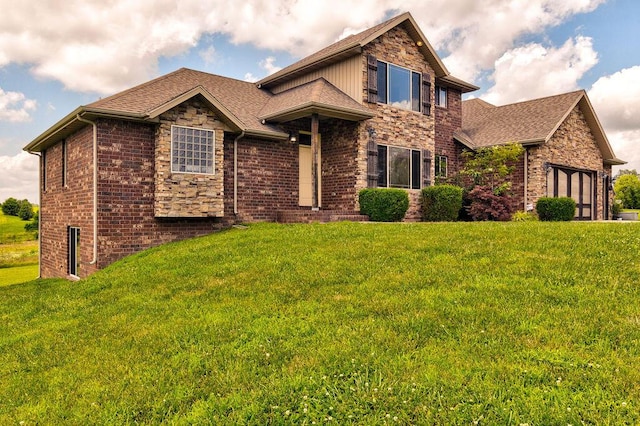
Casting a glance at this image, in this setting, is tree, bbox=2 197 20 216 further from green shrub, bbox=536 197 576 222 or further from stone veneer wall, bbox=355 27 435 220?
green shrub, bbox=536 197 576 222

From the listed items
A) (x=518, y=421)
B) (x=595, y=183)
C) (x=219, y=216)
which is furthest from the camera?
(x=595, y=183)

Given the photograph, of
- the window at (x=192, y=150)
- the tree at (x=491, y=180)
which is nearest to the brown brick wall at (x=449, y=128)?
the tree at (x=491, y=180)

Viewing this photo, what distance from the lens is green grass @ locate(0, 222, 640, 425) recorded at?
3.38 m

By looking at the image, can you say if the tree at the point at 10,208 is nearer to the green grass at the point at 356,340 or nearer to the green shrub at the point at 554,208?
the green grass at the point at 356,340

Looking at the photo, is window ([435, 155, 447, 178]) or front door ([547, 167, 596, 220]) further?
window ([435, 155, 447, 178])

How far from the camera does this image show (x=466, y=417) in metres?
3.09

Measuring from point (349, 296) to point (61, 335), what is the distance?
395 centimetres

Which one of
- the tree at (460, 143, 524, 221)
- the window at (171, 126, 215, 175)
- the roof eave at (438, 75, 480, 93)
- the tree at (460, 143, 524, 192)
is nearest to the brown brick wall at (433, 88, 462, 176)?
the roof eave at (438, 75, 480, 93)

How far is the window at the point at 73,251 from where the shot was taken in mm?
13711

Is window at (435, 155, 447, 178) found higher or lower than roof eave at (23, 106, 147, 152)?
lower

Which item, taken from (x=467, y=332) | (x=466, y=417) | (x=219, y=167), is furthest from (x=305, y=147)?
(x=466, y=417)

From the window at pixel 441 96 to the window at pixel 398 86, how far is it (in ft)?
9.69

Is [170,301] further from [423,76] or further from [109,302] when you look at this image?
[423,76]

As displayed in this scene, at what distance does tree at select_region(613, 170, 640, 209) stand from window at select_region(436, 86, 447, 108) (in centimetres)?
3545
